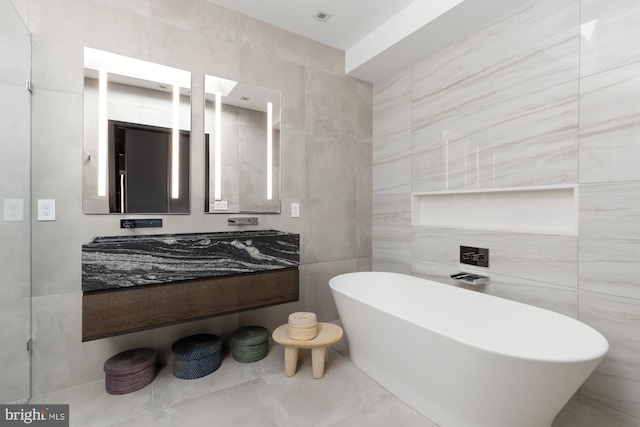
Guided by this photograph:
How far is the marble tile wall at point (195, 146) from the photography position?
1.77 m

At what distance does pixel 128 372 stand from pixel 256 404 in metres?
0.80

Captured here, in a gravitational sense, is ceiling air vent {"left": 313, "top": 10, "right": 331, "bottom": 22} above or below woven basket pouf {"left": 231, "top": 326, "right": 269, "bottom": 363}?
above

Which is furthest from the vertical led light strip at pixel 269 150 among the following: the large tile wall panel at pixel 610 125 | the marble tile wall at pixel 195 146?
the large tile wall panel at pixel 610 125

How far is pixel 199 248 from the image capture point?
176cm

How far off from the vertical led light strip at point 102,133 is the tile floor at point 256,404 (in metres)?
1.23

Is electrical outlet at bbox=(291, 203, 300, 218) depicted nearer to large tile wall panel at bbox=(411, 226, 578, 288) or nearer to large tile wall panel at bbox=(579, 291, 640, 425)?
large tile wall panel at bbox=(411, 226, 578, 288)

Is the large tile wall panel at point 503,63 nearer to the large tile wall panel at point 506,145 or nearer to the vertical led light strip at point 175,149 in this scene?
the large tile wall panel at point 506,145

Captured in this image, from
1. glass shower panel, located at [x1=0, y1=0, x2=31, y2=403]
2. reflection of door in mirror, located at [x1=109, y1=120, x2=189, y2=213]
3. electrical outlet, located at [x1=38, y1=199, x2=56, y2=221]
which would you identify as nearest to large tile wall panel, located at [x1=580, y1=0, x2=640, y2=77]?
reflection of door in mirror, located at [x1=109, y1=120, x2=189, y2=213]

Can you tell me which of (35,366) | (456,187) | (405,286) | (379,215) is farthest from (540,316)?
(35,366)

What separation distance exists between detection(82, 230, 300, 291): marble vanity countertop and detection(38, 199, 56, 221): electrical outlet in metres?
0.29

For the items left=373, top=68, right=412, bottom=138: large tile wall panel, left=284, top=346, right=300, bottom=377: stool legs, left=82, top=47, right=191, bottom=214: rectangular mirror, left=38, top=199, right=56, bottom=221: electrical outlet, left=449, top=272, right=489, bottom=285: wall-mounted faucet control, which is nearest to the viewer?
left=38, top=199, right=56, bottom=221: electrical outlet

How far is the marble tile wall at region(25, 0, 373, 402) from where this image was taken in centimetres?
177

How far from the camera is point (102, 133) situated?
1886mm

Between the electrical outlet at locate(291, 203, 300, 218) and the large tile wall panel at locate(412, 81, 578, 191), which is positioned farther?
the electrical outlet at locate(291, 203, 300, 218)
